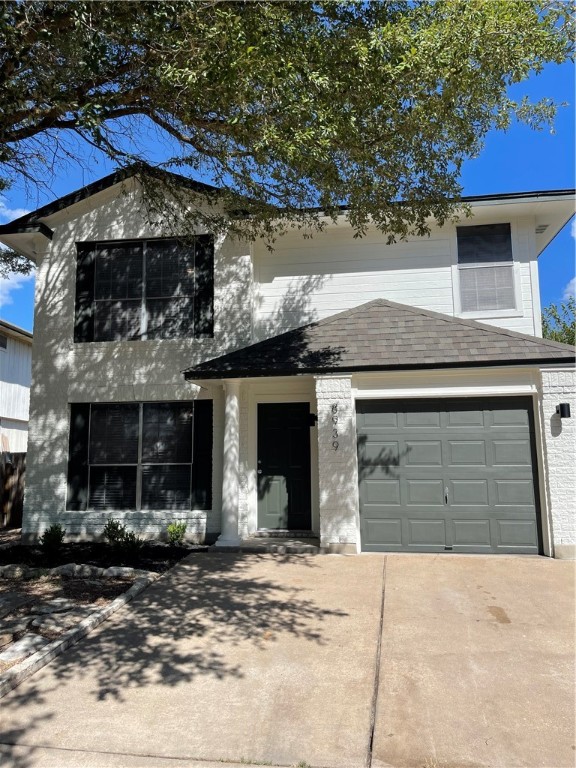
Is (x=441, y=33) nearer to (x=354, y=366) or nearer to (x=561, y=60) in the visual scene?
(x=561, y=60)

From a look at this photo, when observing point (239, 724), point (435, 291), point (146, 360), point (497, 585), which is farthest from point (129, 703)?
point (435, 291)

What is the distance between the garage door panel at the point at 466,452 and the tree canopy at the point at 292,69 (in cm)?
430

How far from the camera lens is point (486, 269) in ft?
33.8

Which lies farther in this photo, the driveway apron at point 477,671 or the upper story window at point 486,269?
the upper story window at point 486,269

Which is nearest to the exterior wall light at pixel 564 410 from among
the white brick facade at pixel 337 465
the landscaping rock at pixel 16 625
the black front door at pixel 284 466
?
the white brick facade at pixel 337 465

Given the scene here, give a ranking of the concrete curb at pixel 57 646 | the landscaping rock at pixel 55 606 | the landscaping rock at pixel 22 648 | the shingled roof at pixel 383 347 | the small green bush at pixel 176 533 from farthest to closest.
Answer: the small green bush at pixel 176 533, the shingled roof at pixel 383 347, the landscaping rock at pixel 55 606, the landscaping rock at pixel 22 648, the concrete curb at pixel 57 646

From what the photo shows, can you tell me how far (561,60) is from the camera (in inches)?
241

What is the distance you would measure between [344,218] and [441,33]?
4.83m

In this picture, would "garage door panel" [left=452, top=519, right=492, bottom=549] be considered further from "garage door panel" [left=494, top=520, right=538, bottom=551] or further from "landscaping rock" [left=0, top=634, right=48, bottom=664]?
"landscaping rock" [left=0, top=634, right=48, bottom=664]

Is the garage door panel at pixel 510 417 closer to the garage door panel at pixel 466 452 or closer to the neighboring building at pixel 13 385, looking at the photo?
the garage door panel at pixel 466 452

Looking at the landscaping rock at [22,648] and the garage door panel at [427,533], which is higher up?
the garage door panel at [427,533]

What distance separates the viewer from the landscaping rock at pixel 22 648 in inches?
176

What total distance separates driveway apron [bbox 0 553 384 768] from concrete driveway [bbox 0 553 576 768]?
14 millimetres

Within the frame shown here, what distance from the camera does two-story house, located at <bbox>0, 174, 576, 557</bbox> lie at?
27.7 ft
